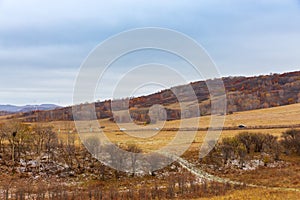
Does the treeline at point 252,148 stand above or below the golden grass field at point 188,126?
below

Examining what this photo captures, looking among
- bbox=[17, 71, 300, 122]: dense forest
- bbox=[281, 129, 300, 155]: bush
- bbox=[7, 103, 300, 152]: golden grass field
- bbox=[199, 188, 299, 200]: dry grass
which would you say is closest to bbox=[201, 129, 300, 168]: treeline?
bbox=[281, 129, 300, 155]: bush

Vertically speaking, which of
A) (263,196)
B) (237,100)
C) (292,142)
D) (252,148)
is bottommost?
(263,196)

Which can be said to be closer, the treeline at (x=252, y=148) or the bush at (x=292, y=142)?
the treeline at (x=252, y=148)

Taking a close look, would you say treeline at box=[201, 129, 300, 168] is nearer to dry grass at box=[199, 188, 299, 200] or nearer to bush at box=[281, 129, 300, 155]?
bush at box=[281, 129, 300, 155]

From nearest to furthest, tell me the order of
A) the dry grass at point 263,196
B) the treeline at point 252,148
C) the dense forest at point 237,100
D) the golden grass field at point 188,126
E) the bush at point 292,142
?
the dry grass at point 263,196 → the treeline at point 252,148 → the bush at point 292,142 → the golden grass field at point 188,126 → the dense forest at point 237,100

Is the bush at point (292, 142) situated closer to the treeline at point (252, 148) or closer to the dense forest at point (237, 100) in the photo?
the treeline at point (252, 148)

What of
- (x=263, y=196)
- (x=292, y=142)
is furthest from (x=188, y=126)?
(x=263, y=196)

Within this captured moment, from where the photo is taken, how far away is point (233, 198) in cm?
2323

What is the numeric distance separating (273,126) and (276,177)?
4395 centimetres

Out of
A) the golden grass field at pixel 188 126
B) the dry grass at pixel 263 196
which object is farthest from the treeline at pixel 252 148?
the dry grass at pixel 263 196

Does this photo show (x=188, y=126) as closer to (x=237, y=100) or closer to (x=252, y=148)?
(x=252, y=148)

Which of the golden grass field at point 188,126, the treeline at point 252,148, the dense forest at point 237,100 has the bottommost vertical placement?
the treeline at point 252,148

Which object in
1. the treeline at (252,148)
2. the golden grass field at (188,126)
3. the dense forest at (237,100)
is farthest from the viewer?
the dense forest at (237,100)

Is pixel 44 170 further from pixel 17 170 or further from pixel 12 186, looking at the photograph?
pixel 12 186
